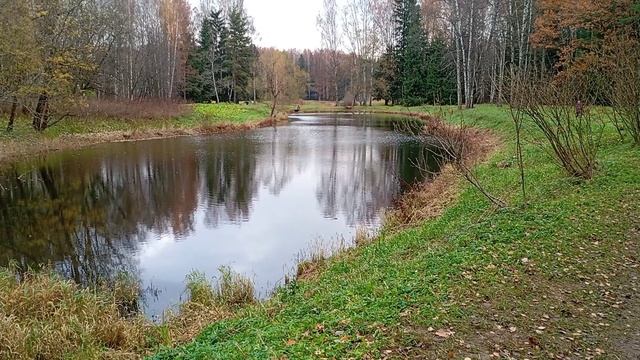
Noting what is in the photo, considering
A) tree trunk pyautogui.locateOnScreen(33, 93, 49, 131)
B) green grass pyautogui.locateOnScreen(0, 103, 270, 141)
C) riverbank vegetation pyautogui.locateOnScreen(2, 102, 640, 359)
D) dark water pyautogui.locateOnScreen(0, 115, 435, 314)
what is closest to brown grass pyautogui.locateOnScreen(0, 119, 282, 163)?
green grass pyautogui.locateOnScreen(0, 103, 270, 141)

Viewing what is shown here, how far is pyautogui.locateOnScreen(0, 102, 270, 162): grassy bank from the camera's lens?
23109 mm

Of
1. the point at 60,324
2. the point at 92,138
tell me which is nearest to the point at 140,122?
the point at 92,138

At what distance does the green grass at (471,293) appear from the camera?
4246mm

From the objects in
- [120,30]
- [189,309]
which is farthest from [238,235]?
[120,30]

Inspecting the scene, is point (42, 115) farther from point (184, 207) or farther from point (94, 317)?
point (94, 317)

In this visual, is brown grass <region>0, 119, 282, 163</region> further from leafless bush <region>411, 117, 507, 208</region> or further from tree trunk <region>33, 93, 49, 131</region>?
leafless bush <region>411, 117, 507, 208</region>

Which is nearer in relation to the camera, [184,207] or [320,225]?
[320,225]

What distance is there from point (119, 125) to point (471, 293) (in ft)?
94.4

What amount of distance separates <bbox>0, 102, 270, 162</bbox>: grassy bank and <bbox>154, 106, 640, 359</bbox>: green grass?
19.2 meters

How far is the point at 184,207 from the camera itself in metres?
13.8

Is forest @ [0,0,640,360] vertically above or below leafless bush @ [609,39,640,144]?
below

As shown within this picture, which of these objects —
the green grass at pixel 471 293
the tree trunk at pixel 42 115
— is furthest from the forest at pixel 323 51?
the green grass at pixel 471 293

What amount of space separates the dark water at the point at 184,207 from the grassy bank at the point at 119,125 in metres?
1.87

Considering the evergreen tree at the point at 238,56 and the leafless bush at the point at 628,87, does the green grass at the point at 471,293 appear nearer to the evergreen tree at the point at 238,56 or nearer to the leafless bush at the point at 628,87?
the leafless bush at the point at 628,87
